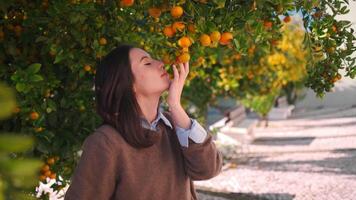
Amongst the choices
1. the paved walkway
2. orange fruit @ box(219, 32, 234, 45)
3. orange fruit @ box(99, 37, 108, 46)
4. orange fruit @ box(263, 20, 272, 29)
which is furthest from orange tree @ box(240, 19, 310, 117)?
orange fruit @ box(219, 32, 234, 45)

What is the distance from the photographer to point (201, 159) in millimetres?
1877

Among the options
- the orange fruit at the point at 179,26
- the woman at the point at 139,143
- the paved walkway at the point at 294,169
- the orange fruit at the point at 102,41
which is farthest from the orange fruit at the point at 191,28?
the paved walkway at the point at 294,169

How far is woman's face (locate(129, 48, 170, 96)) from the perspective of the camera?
1935 millimetres

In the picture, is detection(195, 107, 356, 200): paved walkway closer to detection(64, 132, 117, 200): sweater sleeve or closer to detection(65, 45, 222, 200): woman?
detection(65, 45, 222, 200): woman

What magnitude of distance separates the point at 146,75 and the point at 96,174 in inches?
16.2

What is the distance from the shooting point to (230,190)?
7.29m

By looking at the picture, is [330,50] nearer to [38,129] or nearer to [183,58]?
[183,58]

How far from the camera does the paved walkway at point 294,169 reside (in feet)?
22.9

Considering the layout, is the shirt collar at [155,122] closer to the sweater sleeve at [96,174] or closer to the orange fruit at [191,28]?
the sweater sleeve at [96,174]

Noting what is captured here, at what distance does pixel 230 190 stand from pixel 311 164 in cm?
259

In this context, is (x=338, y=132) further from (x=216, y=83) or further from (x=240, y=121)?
(x=216, y=83)

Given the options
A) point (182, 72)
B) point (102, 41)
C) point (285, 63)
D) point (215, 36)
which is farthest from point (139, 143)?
point (285, 63)

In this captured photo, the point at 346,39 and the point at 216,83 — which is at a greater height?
the point at 346,39

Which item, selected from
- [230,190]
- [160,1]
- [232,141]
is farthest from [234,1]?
[232,141]
